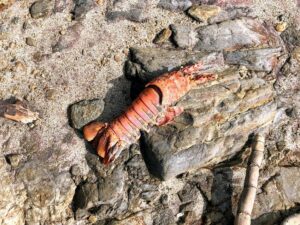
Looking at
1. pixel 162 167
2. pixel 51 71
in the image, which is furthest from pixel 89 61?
pixel 162 167

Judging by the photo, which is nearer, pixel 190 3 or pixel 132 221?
pixel 132 221

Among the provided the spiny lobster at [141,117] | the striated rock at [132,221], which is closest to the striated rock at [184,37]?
the spiny lobster at [141,117]

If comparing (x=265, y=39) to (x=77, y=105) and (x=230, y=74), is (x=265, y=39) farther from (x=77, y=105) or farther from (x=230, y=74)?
(x=77, y=105)

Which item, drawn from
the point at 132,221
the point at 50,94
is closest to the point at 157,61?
the point at 50,94

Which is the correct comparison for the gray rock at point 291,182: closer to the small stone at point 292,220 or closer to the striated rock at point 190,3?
the small stone at point 292,220

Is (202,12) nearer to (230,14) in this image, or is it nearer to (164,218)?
(230,14)

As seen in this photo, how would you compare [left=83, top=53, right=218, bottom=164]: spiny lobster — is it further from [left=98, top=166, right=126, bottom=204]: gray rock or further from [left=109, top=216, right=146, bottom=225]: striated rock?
[left=109, top=216, right=146, bottom=225]: striated rock
